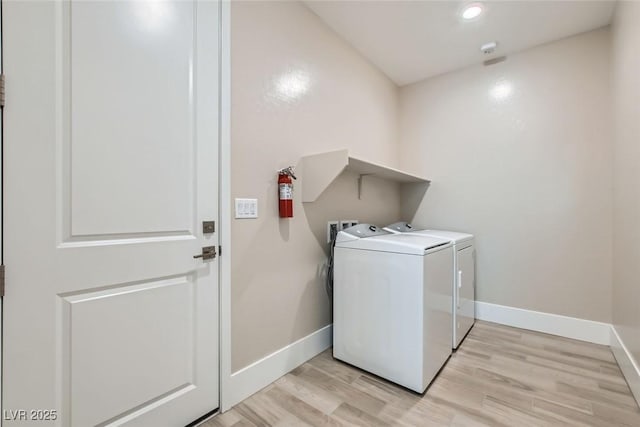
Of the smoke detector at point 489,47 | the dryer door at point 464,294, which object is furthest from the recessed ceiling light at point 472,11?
the dryer door at point 464,294

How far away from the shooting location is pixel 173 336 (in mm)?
1282

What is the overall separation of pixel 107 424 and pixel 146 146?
1.14 m

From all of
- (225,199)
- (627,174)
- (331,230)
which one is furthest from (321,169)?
(627,174)

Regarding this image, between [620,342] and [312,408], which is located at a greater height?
[620,342]

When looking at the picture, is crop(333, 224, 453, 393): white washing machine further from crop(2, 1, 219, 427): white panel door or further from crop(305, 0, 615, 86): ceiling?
crop(305, 0, 615, 86): ceiling

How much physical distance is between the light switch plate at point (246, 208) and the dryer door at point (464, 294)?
1527 millimetres

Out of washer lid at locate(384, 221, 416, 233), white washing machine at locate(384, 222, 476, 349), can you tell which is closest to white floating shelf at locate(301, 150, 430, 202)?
washer lid at locate(384, 221, 416, 233)

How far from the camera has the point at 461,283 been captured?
84.1 inches

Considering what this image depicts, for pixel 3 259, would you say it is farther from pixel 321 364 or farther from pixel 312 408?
pixel 321 364

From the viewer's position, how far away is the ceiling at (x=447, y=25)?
1949mm

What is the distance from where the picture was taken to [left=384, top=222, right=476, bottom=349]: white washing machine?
2.04m

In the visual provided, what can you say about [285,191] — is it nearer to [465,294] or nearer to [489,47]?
[465,294]

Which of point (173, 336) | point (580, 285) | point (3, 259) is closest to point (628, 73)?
point (580, 285)

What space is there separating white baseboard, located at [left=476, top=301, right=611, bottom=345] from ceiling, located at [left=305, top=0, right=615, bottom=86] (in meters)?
2.33
